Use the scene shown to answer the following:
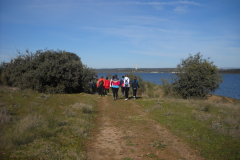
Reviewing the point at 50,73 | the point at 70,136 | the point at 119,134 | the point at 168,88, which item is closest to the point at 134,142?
the point at 119,134

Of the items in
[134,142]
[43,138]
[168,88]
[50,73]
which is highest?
[50,73]

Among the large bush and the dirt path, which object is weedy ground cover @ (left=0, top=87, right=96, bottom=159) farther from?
the large bush

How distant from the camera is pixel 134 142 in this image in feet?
22.3

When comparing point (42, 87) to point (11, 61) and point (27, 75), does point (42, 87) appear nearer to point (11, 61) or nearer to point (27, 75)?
point (27, 75)

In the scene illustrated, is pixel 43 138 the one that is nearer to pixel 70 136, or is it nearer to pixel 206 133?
pixel 70 136

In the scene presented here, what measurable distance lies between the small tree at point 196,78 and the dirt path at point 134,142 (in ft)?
42.5

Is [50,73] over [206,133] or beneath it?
over

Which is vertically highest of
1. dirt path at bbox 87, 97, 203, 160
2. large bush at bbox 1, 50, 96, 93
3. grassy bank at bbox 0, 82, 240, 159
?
large bush at bbox 1, 50, 96, 93

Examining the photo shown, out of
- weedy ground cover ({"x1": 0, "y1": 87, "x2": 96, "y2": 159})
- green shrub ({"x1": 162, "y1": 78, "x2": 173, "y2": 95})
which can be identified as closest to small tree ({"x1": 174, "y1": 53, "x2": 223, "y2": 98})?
green shrub ({"x1": 162, "y1": 78, "x2": 173, "y2": 95})

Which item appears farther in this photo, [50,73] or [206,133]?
[50,73]

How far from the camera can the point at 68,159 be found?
5.25m

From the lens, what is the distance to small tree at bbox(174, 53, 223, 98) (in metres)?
21.0

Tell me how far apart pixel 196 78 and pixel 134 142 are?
52.9 feet

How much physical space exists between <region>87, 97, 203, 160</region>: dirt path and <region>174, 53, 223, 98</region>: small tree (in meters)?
13.0
